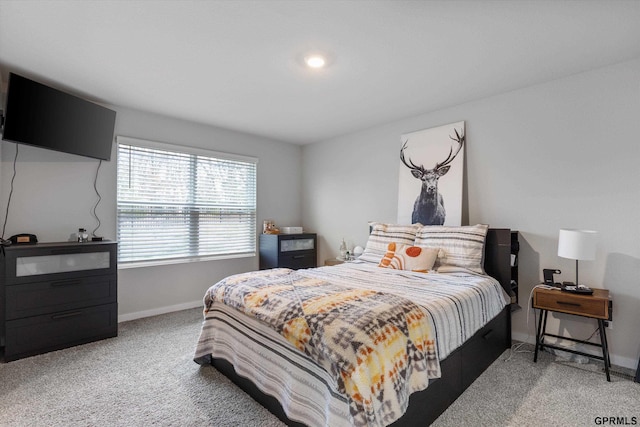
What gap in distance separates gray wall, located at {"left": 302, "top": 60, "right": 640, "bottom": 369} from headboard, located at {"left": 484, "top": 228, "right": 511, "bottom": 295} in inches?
10.7

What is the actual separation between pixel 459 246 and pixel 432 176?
0.97 meters

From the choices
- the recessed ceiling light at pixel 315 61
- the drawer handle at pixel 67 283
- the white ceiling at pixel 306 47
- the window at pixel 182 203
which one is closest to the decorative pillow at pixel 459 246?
the white ceiling at pixel 306 47

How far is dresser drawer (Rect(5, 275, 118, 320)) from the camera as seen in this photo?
8.29ft

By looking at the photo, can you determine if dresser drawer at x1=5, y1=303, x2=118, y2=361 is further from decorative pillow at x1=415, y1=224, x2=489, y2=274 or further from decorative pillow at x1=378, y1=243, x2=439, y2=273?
decorative pillow at x1=415, y1=224, x2=489, y2=274

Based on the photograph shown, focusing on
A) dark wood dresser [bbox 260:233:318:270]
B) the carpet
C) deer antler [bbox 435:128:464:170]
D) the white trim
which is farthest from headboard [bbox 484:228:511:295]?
the white trim

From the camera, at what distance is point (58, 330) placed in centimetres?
271

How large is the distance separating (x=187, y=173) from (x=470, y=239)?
11.3 feet

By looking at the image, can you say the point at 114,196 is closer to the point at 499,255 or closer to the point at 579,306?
the point at 499,255

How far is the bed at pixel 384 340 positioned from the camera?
4.52ft

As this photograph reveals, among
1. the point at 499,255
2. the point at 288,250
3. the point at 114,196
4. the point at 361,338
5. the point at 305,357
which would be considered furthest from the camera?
the point at 288,250

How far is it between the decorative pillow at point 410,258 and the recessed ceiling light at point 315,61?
1868 mm

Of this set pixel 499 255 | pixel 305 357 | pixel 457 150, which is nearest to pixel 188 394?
pixel 305 357

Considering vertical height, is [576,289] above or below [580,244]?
below

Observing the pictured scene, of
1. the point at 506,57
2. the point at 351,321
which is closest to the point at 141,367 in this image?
the point at 351,321
